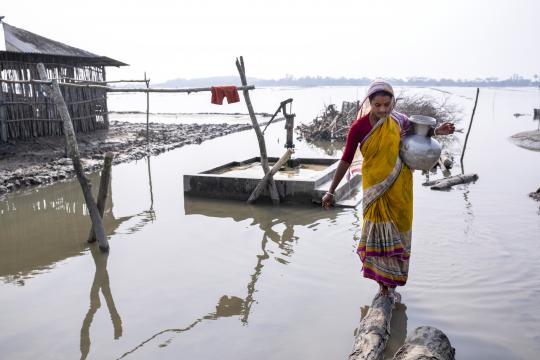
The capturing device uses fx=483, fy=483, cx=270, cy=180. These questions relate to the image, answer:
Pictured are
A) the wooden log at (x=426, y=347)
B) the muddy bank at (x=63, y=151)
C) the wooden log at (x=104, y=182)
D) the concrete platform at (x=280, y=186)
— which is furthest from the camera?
the muddy bank at (x=63, y=151)

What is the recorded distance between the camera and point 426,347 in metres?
2.81

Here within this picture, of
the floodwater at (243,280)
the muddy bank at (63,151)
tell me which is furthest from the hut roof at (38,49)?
the floodwater at (243,280)

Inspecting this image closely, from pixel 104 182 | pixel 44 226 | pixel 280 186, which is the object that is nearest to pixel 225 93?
pixel 280 186

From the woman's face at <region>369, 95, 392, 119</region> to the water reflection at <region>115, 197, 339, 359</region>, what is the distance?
1.96 meters

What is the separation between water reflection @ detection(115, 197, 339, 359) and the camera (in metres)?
4.03

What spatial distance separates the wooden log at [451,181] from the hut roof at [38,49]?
10.5m

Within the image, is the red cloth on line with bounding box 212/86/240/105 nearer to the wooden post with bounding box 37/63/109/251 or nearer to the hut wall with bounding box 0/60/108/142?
the wooden post with bounding box 37/63/109/251

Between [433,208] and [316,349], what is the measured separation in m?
4.77

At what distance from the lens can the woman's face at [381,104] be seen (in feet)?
11.3

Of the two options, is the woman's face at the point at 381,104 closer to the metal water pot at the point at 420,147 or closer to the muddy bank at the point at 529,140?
the metal water pot at the point at 420,147

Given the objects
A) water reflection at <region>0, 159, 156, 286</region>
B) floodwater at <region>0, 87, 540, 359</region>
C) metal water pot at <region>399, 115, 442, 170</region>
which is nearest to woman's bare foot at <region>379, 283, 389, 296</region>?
floodwater at <region>0, 87, 540, 359</region>

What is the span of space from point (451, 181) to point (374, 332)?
267 inches

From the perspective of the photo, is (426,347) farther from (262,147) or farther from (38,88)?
(38,88)

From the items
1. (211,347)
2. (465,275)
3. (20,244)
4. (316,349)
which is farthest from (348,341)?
(20,244)
